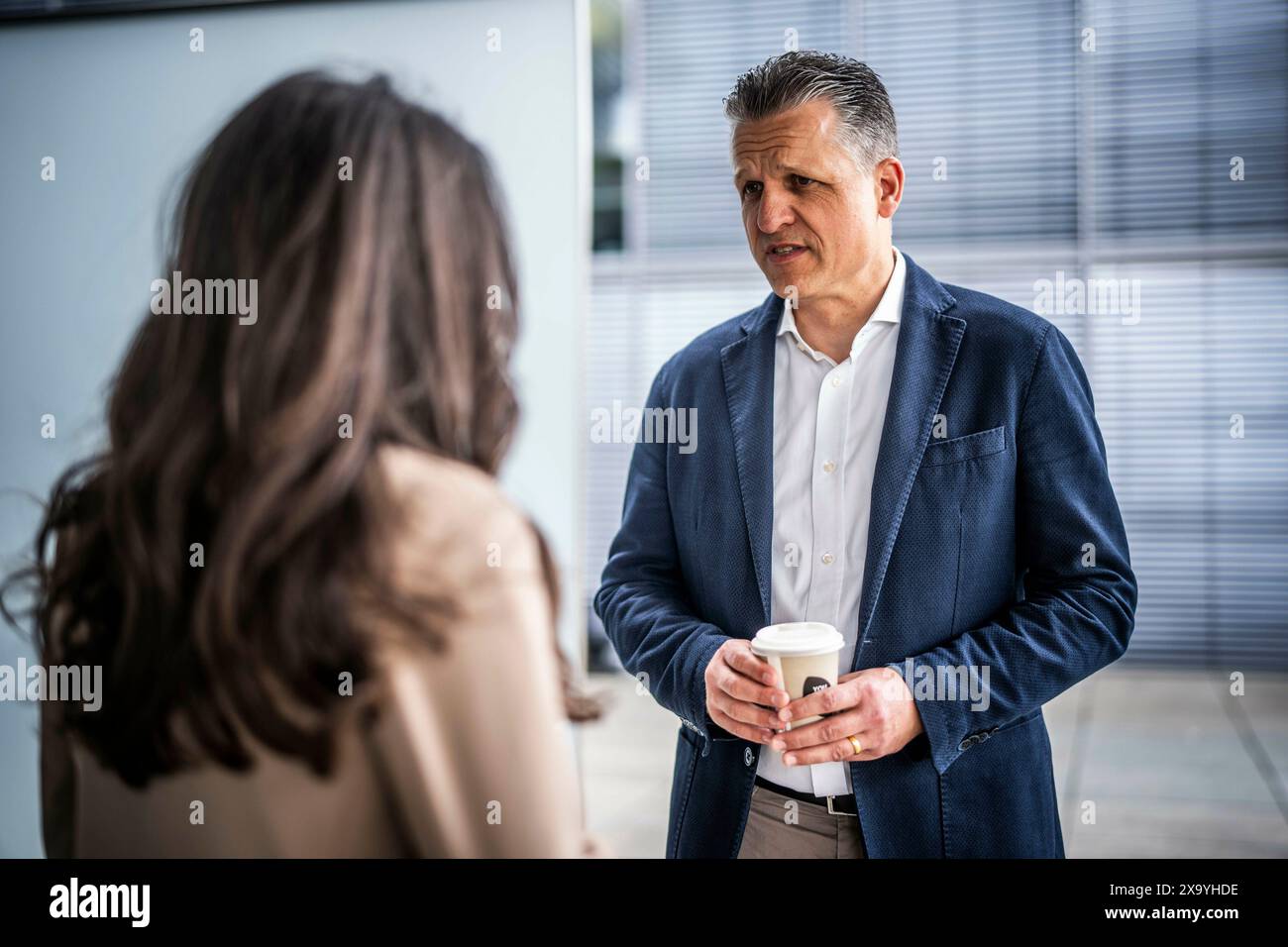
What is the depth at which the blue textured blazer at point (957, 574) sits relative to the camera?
1.40 meters

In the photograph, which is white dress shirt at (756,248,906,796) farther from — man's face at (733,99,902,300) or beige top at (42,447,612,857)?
beige top at (42,447,612,857)

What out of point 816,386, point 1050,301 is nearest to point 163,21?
point 816,386

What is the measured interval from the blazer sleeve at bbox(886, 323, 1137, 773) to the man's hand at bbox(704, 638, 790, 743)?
188mm

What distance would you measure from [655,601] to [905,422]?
18.5 inches

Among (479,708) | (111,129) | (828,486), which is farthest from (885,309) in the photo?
(111,129)

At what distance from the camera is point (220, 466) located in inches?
50.4

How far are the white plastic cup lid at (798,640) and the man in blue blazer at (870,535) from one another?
0.12 feet

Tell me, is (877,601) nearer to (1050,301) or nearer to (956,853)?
(956,853)

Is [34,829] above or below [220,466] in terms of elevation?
below

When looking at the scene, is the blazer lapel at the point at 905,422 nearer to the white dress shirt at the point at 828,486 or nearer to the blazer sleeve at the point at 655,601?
the white dress shirt at the point at 828,486

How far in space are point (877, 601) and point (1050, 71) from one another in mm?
2408

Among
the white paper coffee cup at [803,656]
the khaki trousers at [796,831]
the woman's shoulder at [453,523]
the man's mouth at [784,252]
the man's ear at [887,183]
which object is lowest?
the khaki trousers at [796,831]

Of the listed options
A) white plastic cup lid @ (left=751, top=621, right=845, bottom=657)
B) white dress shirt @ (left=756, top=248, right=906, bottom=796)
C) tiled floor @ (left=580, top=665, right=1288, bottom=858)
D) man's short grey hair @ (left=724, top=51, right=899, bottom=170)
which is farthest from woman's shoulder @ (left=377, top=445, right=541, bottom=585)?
tiled floor @ (left=580, top=665, right=1288, bottom=858)

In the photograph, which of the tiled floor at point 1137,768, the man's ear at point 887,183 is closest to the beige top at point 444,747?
the man's ear at point 887,183
